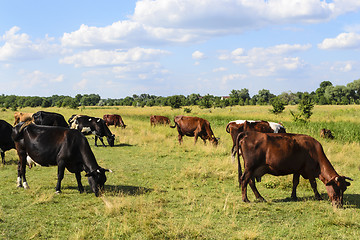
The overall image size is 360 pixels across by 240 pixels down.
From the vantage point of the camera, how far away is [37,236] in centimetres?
525

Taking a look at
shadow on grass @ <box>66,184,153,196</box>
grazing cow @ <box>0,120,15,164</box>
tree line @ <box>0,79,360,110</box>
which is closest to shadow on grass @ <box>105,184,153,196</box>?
shadow on grass @ <box>66,184,153,196</box>

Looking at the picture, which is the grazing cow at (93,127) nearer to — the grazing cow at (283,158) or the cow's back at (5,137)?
the cow's back at (5,137)

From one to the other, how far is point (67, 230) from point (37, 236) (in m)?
0.52

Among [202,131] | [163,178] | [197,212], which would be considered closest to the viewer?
[197,212]

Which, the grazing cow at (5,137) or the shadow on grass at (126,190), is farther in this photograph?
the grazing cow at (5,137)

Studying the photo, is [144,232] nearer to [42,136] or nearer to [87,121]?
[42,136]

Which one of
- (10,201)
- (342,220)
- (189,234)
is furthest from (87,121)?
(342,220)

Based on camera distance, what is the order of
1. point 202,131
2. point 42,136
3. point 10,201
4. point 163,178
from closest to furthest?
point 10,201 < point 42,136 < point 163,178 < point 202,131

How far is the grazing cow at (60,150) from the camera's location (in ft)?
24.7

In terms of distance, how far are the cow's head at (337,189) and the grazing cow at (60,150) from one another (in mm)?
5439

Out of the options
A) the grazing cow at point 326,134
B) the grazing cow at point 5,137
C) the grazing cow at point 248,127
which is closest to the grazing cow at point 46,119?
the grazing cow at point 5,137

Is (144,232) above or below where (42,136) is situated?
below

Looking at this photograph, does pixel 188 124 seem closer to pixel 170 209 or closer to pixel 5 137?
pixel 5 137

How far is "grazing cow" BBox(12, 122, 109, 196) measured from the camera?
7.52 meters
